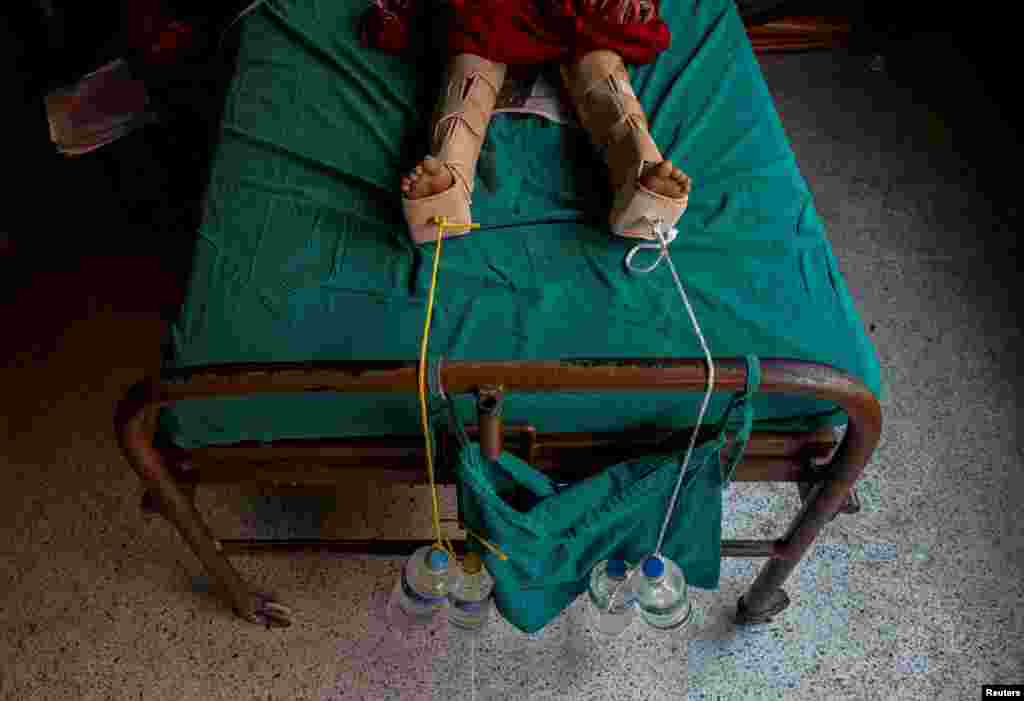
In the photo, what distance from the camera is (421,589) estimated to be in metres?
1.20

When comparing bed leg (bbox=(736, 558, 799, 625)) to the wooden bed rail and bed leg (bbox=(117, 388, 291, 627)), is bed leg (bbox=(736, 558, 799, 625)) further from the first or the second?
bed leg (bbox=(117, 388, 291, 627))

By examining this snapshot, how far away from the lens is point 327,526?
1479 mm

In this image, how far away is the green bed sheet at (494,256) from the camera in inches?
41.3

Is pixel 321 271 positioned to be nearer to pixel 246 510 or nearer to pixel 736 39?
pixel 246 510

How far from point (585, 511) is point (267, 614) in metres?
0.67

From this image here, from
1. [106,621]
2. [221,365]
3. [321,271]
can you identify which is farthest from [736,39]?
[106,621]

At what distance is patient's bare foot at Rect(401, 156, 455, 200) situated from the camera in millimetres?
1112

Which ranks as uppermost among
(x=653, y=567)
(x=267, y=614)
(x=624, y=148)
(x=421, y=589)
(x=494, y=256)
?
(x=624, y=148)

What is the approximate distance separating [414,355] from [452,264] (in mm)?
168

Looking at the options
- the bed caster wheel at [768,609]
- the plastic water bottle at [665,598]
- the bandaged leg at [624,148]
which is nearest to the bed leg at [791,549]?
the bed caster wheel at [768,609]

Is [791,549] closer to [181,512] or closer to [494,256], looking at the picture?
[494,256]

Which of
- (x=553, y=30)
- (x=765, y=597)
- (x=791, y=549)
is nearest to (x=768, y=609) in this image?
(x=765, y=597)

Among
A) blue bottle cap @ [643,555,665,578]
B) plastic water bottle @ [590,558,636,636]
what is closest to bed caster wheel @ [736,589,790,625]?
plastic water bottle @ [590,558,636,636]

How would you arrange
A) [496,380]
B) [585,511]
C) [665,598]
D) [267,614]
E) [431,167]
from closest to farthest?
[496,380] < [585,511] < [431,167] < [665,598] < [267,614]
